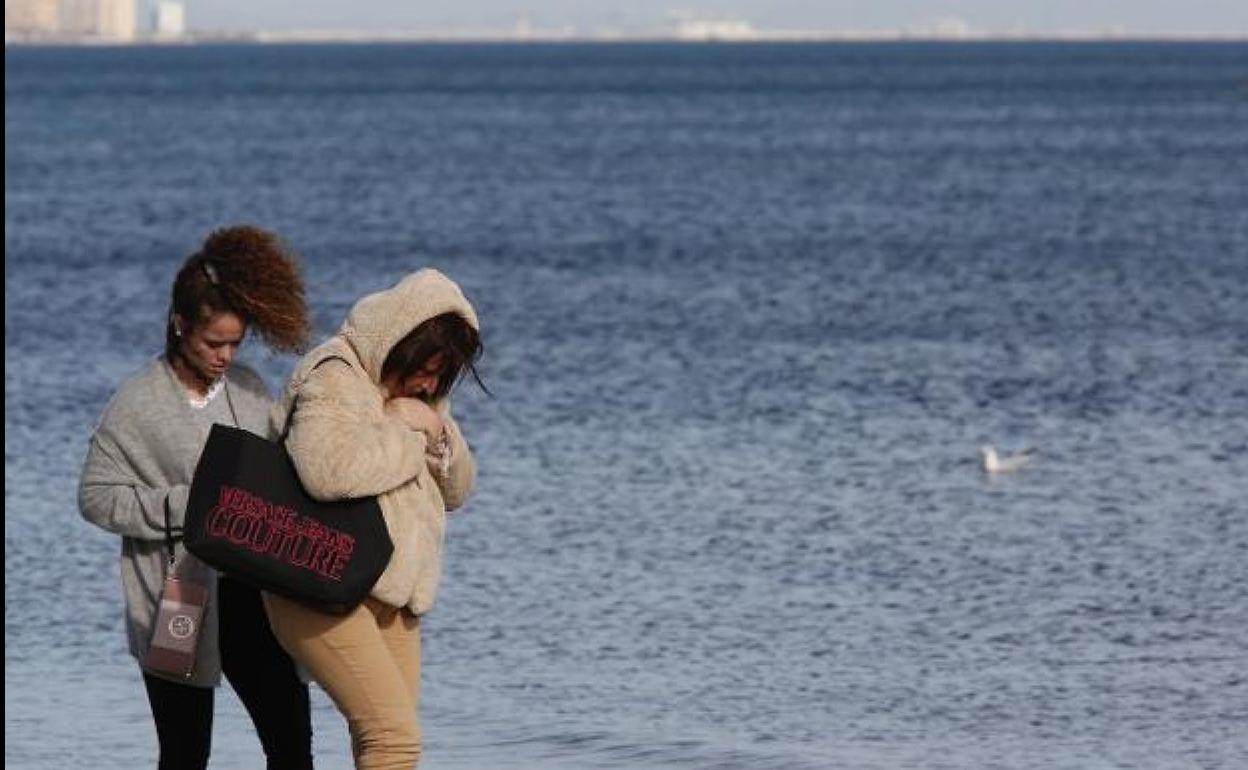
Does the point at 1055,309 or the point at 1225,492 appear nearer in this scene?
the point at 1225,492

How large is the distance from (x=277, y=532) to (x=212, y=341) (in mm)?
504

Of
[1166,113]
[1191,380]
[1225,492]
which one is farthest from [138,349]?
[1166,113]

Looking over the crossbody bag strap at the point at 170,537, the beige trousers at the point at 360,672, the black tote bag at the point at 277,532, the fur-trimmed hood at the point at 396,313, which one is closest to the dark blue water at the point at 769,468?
the crossbody bag strap at the point at 170,537

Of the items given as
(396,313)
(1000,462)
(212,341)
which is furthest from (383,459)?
(1000,462)

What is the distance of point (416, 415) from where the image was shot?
18.1ft

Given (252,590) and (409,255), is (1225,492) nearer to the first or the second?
(252,590)

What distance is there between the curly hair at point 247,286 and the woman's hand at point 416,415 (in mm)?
261

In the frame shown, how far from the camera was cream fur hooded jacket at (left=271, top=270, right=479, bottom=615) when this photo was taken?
5352mm

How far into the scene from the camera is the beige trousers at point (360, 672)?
5469 millimetres

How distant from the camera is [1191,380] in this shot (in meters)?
20.8

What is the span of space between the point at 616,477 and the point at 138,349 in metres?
10.1

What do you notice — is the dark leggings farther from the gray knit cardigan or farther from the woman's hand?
the woman's hand

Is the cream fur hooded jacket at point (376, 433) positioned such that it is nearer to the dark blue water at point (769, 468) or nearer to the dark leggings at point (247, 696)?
the dark leggings at point (247, 696)

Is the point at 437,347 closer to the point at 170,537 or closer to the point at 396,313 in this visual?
the point at 396,313
